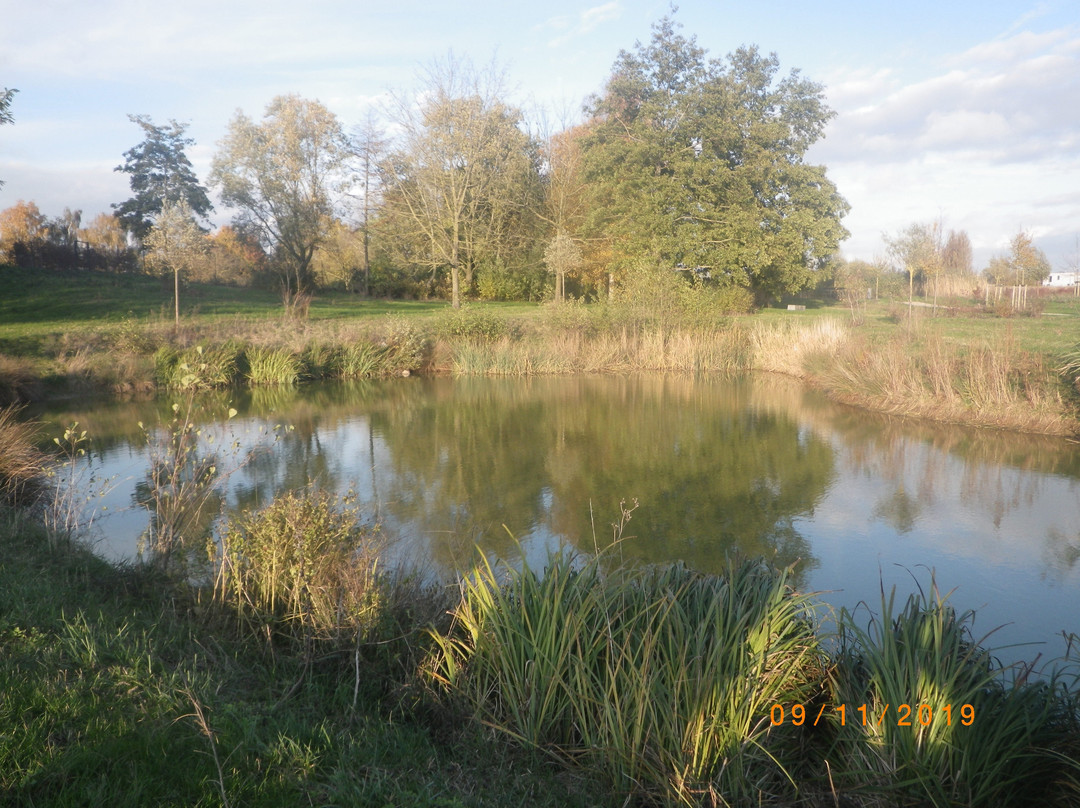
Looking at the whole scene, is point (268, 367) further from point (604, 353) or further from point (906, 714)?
point (906, 714)

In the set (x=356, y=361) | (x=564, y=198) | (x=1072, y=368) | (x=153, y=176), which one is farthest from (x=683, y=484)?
(x=153, y=176)

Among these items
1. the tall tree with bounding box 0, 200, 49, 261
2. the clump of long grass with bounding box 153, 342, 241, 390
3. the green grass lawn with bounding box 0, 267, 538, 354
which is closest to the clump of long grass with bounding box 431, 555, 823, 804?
the clump of long grass with bounding box 153, 342, 241, 390

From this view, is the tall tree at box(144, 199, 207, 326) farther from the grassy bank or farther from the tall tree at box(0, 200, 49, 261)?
the tall tree at box(0, 200, 49, 261)

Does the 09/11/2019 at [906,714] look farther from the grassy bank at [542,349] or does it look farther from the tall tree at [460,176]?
the tall tree at [460,176]

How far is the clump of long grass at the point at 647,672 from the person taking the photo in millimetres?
3082

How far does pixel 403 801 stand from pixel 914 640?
219 cm

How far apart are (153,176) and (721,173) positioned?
26798 mm

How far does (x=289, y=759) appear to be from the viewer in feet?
9.14

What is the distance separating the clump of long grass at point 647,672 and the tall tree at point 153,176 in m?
37.8

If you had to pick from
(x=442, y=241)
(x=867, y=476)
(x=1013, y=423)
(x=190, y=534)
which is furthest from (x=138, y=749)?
(x=442, y=241)

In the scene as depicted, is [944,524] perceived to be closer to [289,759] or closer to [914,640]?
[914,640]

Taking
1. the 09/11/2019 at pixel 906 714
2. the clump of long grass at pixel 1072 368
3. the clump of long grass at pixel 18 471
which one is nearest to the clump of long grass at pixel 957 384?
the clump of long grass at pixel 1072 368

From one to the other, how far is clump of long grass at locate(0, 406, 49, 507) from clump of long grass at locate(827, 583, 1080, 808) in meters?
6.85

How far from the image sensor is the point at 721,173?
28250mm
